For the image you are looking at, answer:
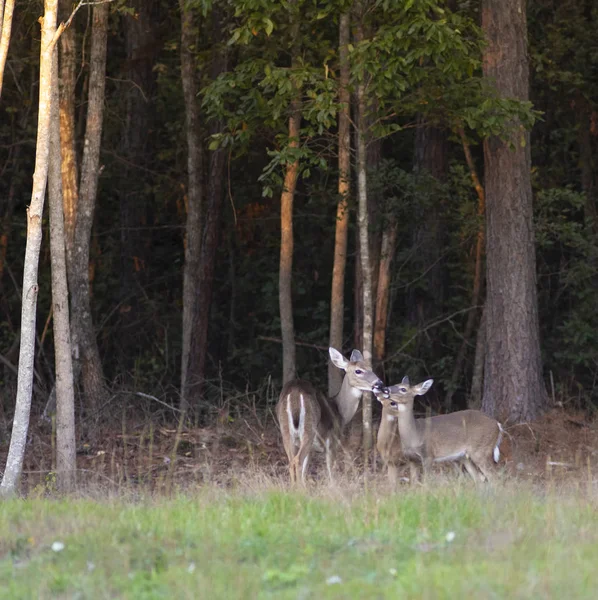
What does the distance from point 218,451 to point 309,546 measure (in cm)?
720

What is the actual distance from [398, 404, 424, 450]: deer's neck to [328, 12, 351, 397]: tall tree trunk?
2811 millimetres

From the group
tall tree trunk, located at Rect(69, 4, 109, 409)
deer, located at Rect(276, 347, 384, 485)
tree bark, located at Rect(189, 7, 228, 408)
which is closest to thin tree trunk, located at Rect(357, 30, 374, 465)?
deer, located at Rect(276, 347, 384, 485)

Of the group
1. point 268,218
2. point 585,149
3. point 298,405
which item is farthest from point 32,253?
point 585,149

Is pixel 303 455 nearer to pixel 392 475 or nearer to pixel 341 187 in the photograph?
pixel 392 475

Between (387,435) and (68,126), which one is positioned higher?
(68,126)

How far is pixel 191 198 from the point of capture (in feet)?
55.9

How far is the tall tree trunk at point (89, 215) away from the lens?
14445mm

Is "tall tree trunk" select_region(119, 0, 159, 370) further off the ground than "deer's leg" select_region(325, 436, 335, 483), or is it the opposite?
"tall tree trunk" select_region(119, 0, 159, 370)

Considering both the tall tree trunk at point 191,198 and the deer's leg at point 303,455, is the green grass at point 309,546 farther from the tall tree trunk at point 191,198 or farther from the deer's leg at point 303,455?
the tall tree trunk at point 191,198

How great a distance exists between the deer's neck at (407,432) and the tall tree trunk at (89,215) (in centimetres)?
498

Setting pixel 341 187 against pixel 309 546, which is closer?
pixel 309 546

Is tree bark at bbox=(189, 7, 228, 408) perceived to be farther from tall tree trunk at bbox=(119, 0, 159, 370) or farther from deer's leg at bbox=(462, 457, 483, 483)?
deer's leg at bbox=(462, 457, 483, 483)

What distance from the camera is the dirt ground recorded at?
39.3ft

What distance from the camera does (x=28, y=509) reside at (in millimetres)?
7941
